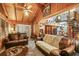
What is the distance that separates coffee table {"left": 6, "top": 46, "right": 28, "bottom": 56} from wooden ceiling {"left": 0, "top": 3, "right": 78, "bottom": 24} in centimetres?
39

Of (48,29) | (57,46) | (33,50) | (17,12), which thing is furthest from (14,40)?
(57,46)

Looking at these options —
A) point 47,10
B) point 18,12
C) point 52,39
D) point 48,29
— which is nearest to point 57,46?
point 52,39

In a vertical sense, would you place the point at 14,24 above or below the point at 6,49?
above

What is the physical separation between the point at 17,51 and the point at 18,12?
0.59m

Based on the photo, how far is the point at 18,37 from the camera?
2.95 metres

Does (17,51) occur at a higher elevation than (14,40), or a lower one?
lower

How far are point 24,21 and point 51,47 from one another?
0.56m

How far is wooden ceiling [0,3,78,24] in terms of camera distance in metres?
2.93

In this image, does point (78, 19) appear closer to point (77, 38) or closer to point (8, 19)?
point (77, 38)

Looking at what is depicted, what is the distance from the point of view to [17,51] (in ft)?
9.71

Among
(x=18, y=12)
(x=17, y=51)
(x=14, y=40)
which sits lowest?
(x=17, y=51)

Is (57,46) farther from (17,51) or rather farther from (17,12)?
(17,12)

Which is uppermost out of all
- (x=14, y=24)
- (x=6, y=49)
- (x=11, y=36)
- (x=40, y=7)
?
(x=40, y=7)

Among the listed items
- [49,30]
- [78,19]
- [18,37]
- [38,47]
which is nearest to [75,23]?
[78,19]
